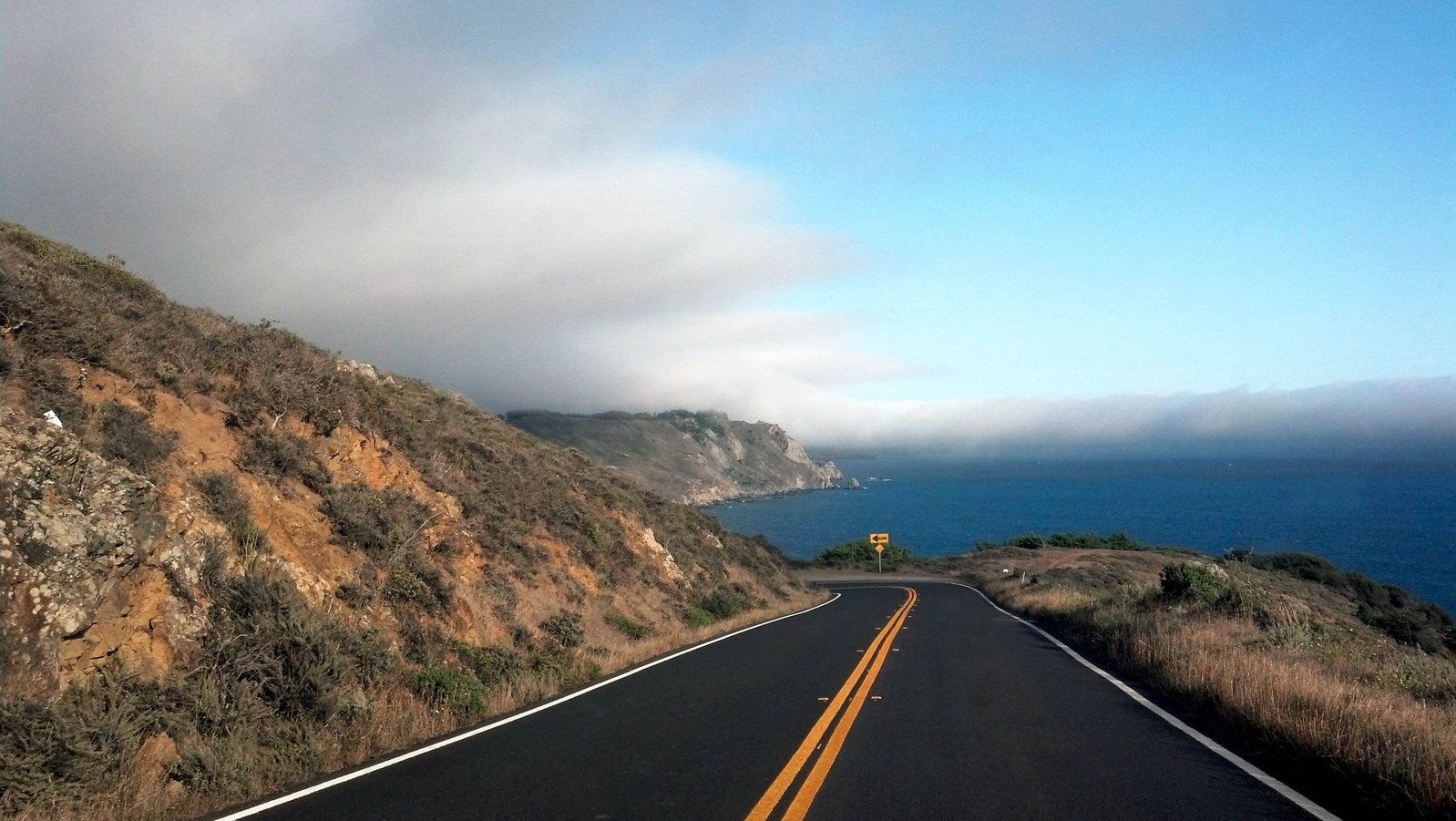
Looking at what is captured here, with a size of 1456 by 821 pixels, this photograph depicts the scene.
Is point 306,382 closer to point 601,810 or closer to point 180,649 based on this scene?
point 180,649

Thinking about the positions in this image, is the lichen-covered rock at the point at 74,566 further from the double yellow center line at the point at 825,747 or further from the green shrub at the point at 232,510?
the double yellow center line at the point at 825,747

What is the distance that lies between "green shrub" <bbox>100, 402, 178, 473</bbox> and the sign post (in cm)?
4916

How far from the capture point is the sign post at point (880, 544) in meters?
57.2

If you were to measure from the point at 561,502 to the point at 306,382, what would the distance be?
27.5ft

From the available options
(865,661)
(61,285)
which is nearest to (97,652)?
(61,285)

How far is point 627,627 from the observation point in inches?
709

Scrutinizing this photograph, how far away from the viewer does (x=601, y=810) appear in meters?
5.98

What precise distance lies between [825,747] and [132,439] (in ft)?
27.5

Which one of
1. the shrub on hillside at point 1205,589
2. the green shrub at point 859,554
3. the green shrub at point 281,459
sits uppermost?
the green shrub at point 281,459

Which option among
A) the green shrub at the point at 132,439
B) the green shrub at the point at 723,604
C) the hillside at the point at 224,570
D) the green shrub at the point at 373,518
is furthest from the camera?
the green shrub at the point at 723,604

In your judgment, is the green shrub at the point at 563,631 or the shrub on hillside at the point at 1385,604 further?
the shrub on hillside at the point at 1385,604

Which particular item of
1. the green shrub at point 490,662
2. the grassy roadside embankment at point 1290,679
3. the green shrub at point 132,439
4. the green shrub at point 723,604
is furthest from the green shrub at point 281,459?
the green shrub at point 723,604

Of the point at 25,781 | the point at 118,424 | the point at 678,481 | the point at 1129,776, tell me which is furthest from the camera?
the point at 678,481

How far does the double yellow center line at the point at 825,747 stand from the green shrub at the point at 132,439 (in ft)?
25.5
